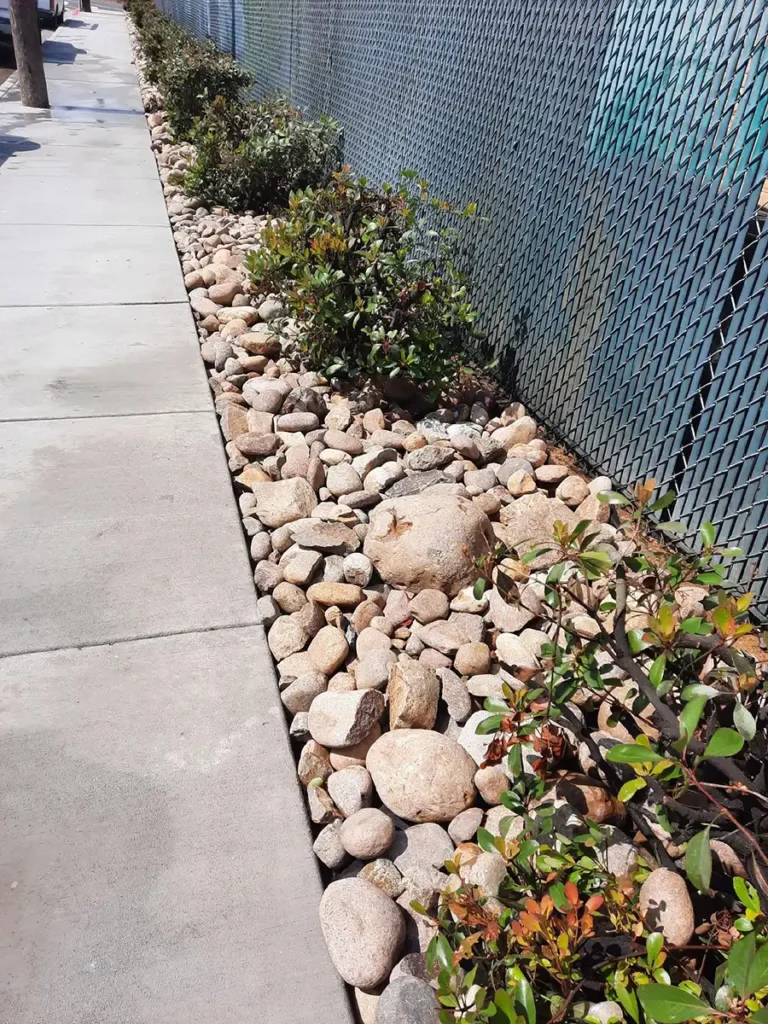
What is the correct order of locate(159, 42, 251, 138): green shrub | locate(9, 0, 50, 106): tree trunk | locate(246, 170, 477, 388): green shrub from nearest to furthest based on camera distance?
locate(246, 170, 477, 388): green shrub, locate(159, 42, 251, 138): green shrub, locate(9, 0, 50, 106): tree trunk

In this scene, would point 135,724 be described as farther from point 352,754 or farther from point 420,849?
point 420,849

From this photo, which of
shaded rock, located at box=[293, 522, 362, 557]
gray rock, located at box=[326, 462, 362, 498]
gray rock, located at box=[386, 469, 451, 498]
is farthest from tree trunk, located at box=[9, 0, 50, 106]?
shaded rock, located at box=[293, 522, 362, 557]

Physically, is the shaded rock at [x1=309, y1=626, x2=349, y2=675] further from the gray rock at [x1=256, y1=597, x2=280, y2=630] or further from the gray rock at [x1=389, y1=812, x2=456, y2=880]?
the gray rock at [x1=389, y1=812, x2=456, y2=880]

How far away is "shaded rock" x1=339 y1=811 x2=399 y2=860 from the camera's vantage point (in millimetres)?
2105

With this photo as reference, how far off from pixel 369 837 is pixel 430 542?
1.17m

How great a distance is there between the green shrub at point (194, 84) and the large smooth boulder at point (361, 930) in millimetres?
9093

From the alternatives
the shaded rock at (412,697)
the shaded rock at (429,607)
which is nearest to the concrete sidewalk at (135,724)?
the shaded rock at (412,697)


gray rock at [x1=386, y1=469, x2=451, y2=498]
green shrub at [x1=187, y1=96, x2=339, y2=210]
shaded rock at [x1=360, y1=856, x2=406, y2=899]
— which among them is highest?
green shrub at [x1=187, y1=96, x2=339, y2=210]

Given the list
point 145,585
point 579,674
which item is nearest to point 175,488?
point 145,585

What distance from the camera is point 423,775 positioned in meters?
2.25

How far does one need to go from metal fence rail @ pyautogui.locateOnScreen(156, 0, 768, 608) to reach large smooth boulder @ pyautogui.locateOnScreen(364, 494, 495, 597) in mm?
817

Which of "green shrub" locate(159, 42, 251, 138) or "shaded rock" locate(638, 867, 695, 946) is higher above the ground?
"green shrub" locate(159, 42, 251, 138)

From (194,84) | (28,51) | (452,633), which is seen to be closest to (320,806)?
(452,633)

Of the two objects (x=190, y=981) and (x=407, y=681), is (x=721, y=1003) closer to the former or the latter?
(x=190, y=981)
